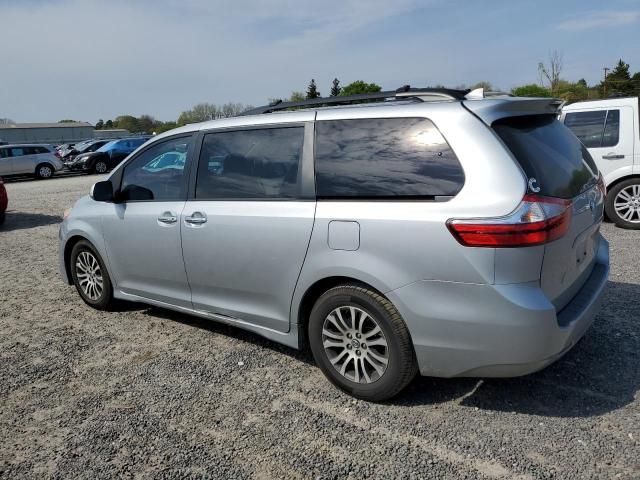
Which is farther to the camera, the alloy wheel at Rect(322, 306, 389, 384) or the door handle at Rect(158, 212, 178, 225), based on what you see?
the door handle at Rect(158, 212, 178, 225)

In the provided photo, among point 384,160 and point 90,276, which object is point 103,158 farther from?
point 384,160

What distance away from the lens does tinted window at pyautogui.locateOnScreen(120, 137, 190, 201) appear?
4.12 m

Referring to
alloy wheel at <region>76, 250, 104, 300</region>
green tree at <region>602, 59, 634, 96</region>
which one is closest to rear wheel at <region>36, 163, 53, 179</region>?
alloy wheel at <region>76, 250, 104, 300</region>

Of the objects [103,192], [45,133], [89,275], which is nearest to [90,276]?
[89,275]

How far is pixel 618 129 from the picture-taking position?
773 centimetres

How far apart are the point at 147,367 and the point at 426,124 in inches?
103

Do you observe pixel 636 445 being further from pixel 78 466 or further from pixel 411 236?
pixel 78 466

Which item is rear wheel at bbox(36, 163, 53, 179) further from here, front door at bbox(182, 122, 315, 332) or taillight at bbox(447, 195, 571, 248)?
taillight at bbox(447, 195, 571, 248)

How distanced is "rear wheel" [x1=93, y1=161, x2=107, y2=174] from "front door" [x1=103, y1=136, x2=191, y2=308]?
23.6 metres

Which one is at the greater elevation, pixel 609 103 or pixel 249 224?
pixel 609 103

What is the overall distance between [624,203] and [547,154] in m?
5.74

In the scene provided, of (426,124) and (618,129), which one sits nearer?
(426,124)

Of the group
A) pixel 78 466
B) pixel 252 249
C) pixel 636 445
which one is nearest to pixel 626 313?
pixel 636 445

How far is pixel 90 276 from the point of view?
5051 millimetres
